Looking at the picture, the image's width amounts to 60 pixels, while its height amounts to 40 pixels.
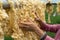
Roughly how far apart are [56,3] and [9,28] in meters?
0.68

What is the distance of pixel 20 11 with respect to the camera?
1761 millimetres

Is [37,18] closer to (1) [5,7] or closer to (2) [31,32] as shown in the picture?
(2) [31,32]

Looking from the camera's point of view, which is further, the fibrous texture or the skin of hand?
the skin of hand

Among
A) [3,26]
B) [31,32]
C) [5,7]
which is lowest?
[31,32]

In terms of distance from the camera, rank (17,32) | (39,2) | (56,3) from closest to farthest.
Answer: (17,32) → (39,2) → (56,3)

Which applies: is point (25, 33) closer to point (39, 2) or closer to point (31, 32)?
point (31, 32)

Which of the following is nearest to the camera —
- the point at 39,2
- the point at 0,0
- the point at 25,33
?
the point at 0,0

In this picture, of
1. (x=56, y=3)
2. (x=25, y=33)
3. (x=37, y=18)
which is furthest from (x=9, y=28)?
(x=56, y=3)

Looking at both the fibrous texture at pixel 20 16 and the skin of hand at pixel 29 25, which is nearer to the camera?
the fibrous texture at pixel 20 16

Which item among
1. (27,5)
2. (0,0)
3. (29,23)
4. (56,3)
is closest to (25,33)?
(29,23)

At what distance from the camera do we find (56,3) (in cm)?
225

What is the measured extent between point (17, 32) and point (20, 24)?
75mm

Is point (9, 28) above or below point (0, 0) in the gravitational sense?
below

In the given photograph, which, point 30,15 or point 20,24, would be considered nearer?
point 20,24
